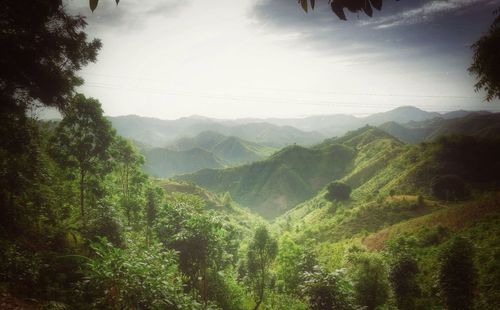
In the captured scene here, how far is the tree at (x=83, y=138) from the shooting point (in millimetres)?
19125

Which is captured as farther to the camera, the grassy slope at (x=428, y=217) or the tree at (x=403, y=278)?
the grassy slope at (x=428, y=217)

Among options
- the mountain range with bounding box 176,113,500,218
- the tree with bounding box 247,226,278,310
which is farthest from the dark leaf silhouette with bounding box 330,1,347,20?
the mountain range with bounding box 176,113,500,218

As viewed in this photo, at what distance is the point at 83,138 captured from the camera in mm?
19719

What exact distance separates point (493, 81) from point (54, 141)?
24.5 metres

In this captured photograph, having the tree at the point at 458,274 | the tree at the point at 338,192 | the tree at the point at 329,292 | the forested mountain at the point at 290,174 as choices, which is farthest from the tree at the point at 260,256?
the forested mountain at the point at 290,174

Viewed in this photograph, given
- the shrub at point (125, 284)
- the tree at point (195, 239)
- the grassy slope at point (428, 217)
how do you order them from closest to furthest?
the shrub at point (125, 284)
the tree at point (195, 239)
the grassy slope at point (428, 217)

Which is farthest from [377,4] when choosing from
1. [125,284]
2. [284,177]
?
[284,177]

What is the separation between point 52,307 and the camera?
240 inches

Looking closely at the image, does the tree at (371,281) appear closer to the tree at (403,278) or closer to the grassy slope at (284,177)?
the tree at (403,278)

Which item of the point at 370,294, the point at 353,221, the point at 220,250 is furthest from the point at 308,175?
the point at 220,250

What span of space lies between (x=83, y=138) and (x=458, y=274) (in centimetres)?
2585

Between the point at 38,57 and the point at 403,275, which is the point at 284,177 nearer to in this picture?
the point at 403,275

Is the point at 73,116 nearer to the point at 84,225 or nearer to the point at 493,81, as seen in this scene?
the point at 84,225

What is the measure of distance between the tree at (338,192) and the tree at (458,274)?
6741 cm
